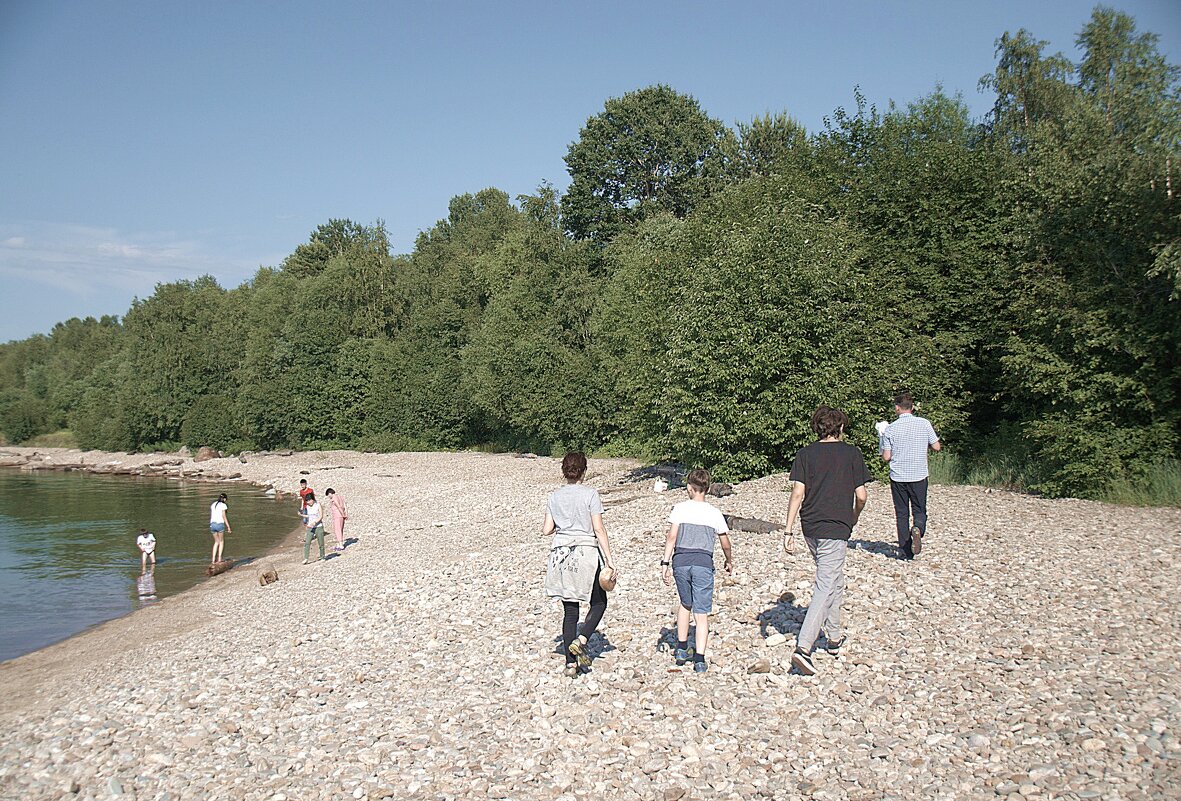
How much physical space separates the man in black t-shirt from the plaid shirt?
3.65m

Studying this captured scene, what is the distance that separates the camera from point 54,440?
8212 centimetres

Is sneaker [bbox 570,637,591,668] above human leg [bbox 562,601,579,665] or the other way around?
the other way around

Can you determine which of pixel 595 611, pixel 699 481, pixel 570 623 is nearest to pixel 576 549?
pixel 595 611

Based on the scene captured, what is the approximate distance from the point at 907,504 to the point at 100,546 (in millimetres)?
24832

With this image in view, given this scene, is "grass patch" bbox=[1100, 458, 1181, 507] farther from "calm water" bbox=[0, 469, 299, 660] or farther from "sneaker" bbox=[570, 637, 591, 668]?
"calm water" bbox=[0, 469, 299, 660]

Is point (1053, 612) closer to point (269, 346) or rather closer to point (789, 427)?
point (789, 427)

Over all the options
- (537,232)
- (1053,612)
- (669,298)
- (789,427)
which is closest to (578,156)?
(537,232)

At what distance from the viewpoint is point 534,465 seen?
38.6 metres

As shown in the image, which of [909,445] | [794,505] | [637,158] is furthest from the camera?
[637,158]

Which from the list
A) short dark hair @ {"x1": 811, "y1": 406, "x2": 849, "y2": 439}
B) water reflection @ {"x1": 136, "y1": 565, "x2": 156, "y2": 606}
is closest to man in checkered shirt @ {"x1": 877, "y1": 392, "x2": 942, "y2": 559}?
short dark hair @ {"x1": 811, "y1": 406, "x2": 849, "y2": 439}

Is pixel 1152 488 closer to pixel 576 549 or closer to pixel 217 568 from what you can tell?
pixel 576 549

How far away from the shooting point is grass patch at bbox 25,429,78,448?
80.5 metres

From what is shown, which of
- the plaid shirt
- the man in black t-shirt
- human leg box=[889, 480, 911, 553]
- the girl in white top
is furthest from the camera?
the girl in white top

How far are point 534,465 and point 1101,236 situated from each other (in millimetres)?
26167
